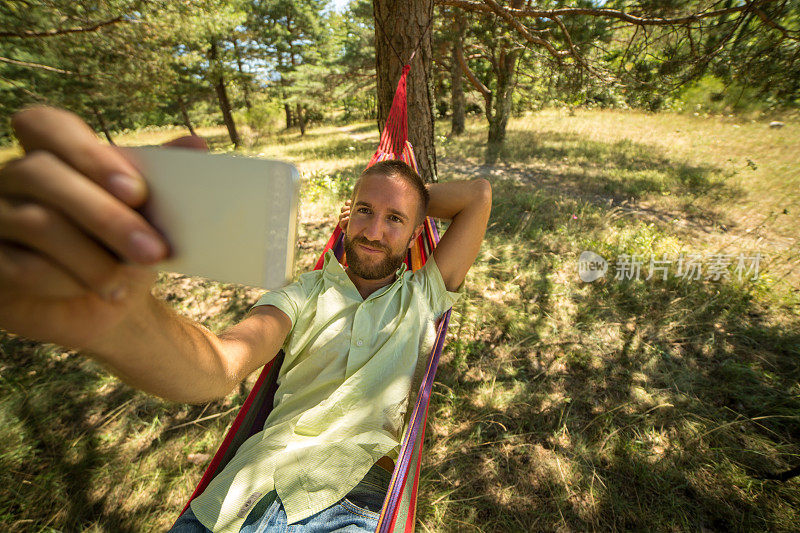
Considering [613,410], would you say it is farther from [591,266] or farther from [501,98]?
[501,98]

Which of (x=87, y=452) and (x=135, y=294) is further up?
(x=135, y=294)

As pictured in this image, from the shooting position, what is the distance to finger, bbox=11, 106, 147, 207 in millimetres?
376

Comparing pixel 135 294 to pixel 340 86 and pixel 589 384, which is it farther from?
pixel 340 86

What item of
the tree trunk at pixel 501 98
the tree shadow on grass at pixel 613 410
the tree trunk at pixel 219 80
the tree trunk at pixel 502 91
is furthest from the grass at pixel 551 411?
the tree trunk at pixel 219 80

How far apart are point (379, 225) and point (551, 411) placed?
149 centimetres

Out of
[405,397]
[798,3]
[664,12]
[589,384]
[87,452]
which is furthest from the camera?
[664,12]

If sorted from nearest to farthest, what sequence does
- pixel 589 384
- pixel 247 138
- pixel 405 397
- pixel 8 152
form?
pixel 8 152, pixel 405 397, pixel 589 384, pixel 247 138

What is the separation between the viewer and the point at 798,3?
221 centimetres

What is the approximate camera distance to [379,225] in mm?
1392

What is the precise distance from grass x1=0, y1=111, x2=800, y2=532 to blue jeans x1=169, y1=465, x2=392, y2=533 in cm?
57

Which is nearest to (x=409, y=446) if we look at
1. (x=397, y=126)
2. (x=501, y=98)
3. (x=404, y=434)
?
(x=404, y=434)

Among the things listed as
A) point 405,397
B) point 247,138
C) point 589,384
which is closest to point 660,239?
point 589,384

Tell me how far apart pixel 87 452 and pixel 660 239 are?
4715 millimetres

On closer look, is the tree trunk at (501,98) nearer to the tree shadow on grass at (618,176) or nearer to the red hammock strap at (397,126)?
the tree shadow on grass at (618,176)
